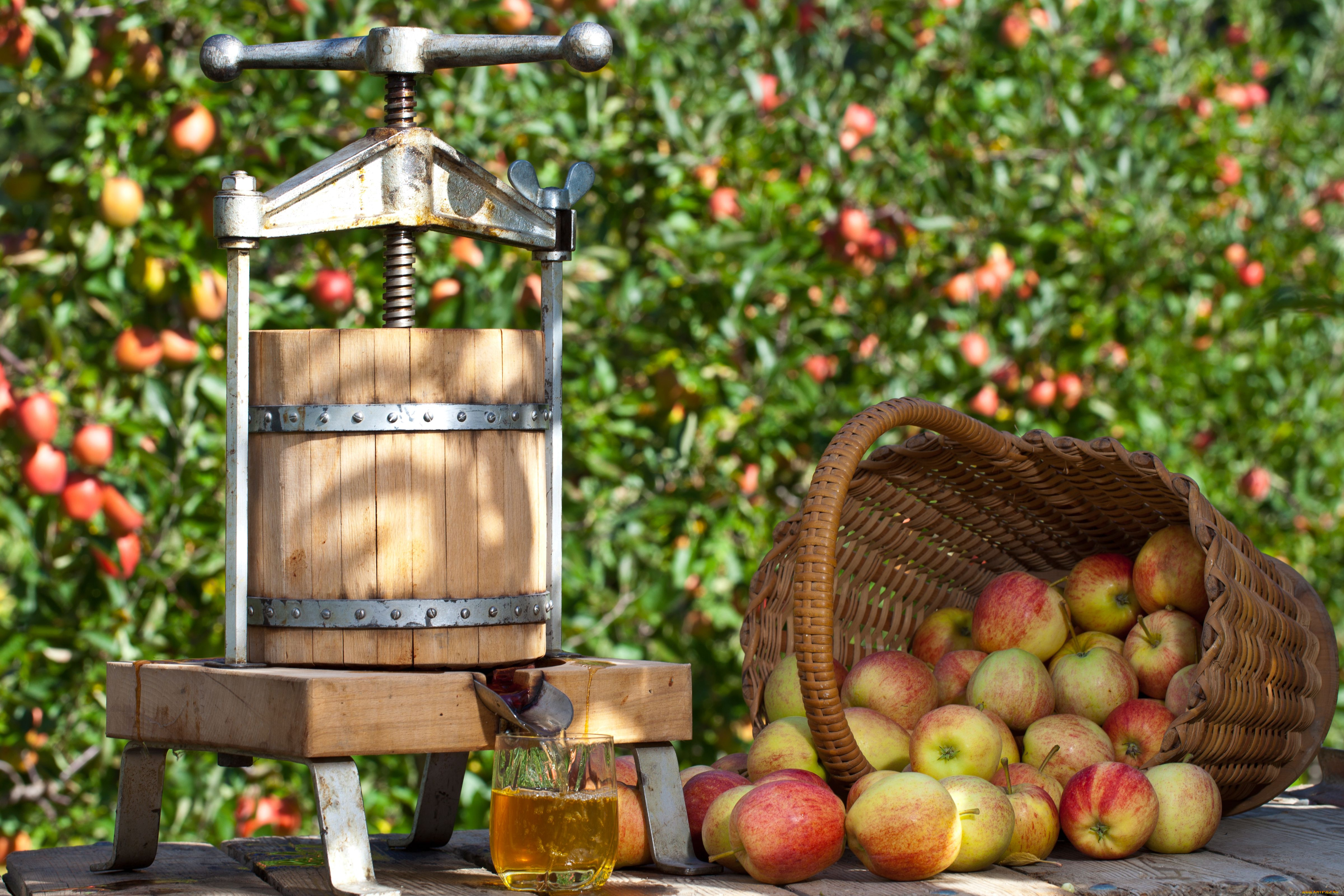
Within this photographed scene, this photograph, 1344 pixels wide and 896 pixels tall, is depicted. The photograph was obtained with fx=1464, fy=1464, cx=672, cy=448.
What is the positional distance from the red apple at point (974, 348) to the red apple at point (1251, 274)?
1.09 metres

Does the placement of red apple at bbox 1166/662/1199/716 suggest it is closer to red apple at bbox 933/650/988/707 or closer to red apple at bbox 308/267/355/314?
red apple at bbox 933/650/988/707

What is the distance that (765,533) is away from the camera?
331 centimetres

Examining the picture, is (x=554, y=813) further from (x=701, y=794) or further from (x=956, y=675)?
(x=956, y=675)

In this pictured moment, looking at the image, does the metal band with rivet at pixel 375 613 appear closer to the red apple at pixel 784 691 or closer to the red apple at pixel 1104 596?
the red apple at pixel 784 691

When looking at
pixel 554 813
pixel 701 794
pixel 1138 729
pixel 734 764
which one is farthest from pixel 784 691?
pixel 554 813

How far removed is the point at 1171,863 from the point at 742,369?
1876mm

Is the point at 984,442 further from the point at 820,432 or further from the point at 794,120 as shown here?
the point at 794,120

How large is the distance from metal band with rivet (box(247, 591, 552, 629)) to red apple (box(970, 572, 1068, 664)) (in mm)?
773

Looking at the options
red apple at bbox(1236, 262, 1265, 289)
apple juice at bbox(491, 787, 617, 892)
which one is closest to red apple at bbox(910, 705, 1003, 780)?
apple juice at bbox(491, 787, 617, 892)

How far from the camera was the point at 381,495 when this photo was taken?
4.79ft

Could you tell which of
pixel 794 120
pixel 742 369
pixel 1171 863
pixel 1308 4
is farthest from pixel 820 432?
pixel 1308 4

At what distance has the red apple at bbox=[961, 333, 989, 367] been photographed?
3502 millimetres

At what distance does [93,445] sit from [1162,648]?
190cm

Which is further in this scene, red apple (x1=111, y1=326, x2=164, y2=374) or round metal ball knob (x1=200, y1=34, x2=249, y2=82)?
red apple (x1=111, y1=326, x2=164, y2=374)
